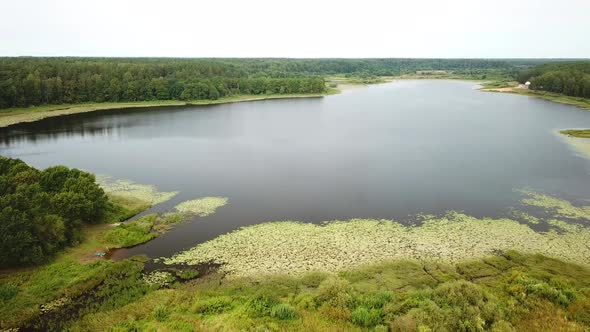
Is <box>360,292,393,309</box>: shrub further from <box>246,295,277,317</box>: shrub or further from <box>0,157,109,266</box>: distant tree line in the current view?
<box>0,157,109,266</box>: distant tree line

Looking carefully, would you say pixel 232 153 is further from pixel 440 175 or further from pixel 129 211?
pixel 440 175

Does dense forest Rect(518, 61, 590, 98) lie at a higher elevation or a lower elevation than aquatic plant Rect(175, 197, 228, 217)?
higher

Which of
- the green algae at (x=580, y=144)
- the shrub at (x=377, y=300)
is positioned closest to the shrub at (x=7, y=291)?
the shrub at (x=377, y=300)

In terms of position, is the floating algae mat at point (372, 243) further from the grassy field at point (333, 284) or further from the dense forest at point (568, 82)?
the dense forest at point (568, 82)

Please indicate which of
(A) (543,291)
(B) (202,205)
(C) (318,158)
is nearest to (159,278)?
(B) (202,205)

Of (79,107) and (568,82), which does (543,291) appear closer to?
(79,107)

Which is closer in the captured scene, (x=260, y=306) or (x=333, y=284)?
(x=260, y=306)

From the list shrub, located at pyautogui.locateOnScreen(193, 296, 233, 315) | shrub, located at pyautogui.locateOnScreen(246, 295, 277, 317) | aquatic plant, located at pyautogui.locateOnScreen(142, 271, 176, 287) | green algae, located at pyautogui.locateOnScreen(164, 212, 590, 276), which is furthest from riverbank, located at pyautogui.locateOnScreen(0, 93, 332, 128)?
shrub, located at pyautogui.locateOnScreen(246, 295, 277, 317)
